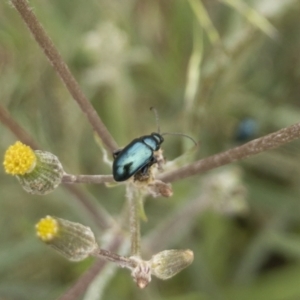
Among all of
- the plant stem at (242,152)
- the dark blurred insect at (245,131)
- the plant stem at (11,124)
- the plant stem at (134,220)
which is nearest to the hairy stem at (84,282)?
the plant stem at (134,220)

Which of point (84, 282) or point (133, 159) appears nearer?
point (133, 159)

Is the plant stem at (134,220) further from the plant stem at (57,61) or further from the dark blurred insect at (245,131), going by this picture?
the dark blurred insect at (245,131)

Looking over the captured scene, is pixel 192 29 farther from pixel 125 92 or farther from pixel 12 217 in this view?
pixel 12 217

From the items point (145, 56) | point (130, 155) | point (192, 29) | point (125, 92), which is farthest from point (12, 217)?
point (130, 155)

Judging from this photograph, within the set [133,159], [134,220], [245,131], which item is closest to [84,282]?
[134,220]

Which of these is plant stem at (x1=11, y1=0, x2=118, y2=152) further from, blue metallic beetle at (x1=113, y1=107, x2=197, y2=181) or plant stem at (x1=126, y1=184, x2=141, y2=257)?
plant stem at (x1=126, y1=184, x2=141, y2=257)

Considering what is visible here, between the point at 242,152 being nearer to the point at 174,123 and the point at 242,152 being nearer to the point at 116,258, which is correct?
the point at 116,258
